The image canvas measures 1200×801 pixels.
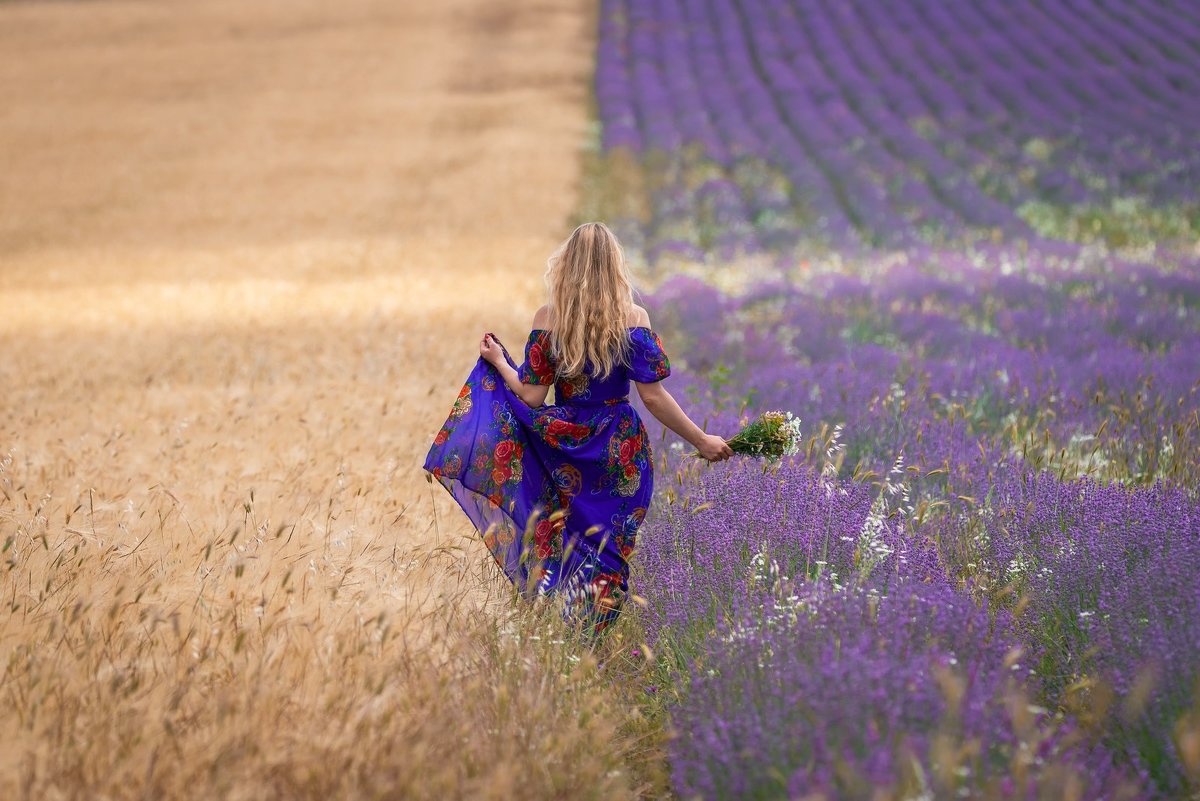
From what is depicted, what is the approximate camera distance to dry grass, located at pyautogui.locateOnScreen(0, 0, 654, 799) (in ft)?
6.96

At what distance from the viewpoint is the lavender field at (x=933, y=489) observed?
6.89 ft

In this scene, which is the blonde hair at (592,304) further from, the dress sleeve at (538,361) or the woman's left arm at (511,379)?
the woman's left arm at (511,379)

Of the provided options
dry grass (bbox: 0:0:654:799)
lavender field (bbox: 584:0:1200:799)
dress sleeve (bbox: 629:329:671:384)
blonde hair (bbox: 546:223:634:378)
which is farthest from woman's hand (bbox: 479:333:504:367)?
lavender field (bbox: 584:0:1200:799)

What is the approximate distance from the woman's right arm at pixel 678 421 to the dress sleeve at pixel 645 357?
1.4 inches

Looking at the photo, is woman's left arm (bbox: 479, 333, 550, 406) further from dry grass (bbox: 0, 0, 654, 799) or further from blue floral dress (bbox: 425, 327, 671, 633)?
dry grass (bbox: 0, 0, 654, 799)

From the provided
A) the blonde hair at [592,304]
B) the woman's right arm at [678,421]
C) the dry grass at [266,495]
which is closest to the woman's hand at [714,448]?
the woman's right arm at [678,421]

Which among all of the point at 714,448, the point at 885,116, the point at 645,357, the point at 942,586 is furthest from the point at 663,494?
the point at 885,116

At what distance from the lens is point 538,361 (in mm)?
3383

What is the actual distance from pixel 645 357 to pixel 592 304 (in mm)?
250

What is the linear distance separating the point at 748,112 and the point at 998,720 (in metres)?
20.4

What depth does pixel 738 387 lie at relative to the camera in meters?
5.78

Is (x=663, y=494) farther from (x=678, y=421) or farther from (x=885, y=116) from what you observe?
(x=885, y=116)

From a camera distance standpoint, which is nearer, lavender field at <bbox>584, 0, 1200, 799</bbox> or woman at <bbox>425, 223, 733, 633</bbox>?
lavender field at <bbox>584, 0, 1200, 799</bbox>

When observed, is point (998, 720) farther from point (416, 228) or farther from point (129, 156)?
point (129, 156)
